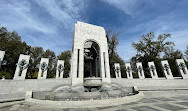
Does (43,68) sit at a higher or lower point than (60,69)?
higher

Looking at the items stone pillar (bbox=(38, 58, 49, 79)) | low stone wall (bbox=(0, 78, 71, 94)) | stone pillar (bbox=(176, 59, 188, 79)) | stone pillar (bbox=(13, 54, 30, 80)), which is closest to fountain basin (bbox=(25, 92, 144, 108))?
low stone wall (bbox=(0, 78, 71, 94))

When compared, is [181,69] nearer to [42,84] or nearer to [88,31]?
[88,31]

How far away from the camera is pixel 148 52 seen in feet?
109

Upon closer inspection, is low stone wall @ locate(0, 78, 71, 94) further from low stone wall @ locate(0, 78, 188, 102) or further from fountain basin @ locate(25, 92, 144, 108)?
fountain basin @ locate(25, 92, 144, 108)

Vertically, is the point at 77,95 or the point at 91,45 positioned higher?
the point at 91,45

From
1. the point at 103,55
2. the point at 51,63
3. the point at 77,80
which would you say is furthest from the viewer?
the point at 51,63

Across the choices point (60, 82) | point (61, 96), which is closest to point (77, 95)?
point (61, 96)

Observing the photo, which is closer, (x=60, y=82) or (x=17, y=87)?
(x=17, y=87)

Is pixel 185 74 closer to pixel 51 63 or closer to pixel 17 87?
pixel 17 87

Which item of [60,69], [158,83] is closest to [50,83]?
[60,69]

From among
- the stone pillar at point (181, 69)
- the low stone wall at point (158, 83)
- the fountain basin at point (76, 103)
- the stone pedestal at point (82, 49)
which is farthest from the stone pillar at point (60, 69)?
the stone pillar at point (181, 69)

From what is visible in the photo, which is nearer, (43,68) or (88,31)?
(43,68)

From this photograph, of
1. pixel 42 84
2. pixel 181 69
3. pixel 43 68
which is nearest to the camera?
pixel 42 84

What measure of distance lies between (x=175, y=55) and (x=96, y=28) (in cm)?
3642
